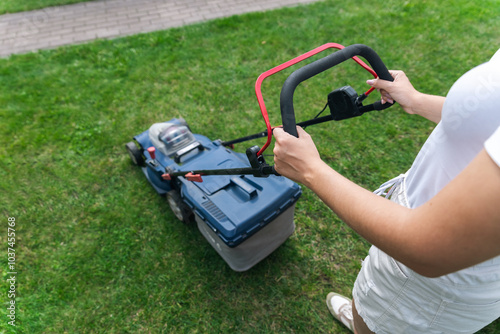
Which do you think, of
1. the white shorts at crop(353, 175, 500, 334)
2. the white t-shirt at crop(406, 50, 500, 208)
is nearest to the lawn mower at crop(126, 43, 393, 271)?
the white t-shirt at crop(406, 50, 500, 208)

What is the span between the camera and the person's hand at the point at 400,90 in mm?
1294

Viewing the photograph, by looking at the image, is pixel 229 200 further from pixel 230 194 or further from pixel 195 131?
pixel 195 131

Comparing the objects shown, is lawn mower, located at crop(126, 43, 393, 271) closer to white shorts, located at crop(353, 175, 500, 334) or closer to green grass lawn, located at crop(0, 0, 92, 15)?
white shorts, located at crop(353, 175, 500, 334)

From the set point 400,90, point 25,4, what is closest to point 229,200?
point 400,90

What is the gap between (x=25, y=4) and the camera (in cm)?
573

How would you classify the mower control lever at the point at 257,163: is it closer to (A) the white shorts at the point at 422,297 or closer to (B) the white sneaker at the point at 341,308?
(A) the white shorts at the point at 422,297

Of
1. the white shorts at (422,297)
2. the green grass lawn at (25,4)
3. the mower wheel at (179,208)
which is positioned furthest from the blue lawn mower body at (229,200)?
the green grass lawn at (25,4)

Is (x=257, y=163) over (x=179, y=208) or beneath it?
over

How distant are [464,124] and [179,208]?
78.9 inches

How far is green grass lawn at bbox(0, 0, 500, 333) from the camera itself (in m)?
2.16

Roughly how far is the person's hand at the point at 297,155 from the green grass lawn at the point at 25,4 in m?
6.48

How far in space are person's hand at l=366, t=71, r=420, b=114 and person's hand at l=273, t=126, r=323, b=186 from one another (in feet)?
1.83

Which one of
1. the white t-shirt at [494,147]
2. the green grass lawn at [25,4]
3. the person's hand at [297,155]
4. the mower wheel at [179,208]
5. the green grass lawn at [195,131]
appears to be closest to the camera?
the white t-shirt at [494,147]

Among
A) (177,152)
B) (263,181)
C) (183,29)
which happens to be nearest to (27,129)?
(177,152)
